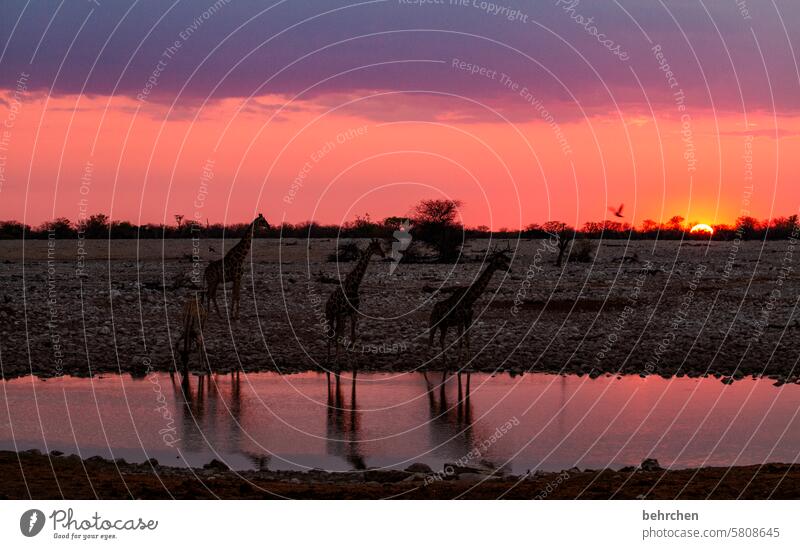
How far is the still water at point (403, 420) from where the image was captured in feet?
51.1

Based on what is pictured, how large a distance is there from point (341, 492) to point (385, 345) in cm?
1194

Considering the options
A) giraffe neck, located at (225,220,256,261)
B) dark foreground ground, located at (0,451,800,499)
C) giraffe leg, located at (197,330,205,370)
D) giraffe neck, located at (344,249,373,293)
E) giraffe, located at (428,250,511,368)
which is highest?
giraffe neck, located at (225,220,256,261)

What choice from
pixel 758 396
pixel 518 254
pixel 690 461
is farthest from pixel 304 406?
pixel 518 254

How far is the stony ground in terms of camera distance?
2306 centimetres

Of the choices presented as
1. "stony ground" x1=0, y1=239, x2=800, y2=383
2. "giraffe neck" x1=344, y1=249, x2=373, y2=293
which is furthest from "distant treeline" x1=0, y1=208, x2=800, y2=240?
"giraffe neck" x1=344, y1=249, x2=373, y2=293

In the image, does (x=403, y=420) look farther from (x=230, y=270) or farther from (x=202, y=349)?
(x=230, y=270)

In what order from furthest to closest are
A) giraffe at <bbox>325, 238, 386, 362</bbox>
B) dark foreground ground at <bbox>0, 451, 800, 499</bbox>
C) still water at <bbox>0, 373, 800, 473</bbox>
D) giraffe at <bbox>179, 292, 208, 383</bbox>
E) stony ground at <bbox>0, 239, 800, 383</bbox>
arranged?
stony ground at <bbox>0, 239, 800, 383</bbox>
giraffe at <bbox>325, 238, 386, 362</bbox>
giraffe at <bbox>179, 292, 208, 383</bbox>
still water at <bbox>0, 373, 800, 473</bbox>
dark foreground ground at <bbox>0, 451, 800, 499</bbox>

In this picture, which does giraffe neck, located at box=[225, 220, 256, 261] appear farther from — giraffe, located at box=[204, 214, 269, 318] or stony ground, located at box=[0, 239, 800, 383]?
stony ground, located at box=[0, 239, 800, 383]

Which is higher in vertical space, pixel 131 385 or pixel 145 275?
pixel 145 275

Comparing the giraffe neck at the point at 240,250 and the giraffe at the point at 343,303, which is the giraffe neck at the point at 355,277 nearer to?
the giraffe at the point at 343,303

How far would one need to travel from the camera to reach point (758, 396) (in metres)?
20.2

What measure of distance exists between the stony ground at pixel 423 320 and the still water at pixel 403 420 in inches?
54.4

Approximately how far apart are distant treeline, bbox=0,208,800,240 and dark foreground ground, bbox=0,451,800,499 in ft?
123

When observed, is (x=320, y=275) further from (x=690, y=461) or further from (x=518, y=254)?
(x=690, y=461)
